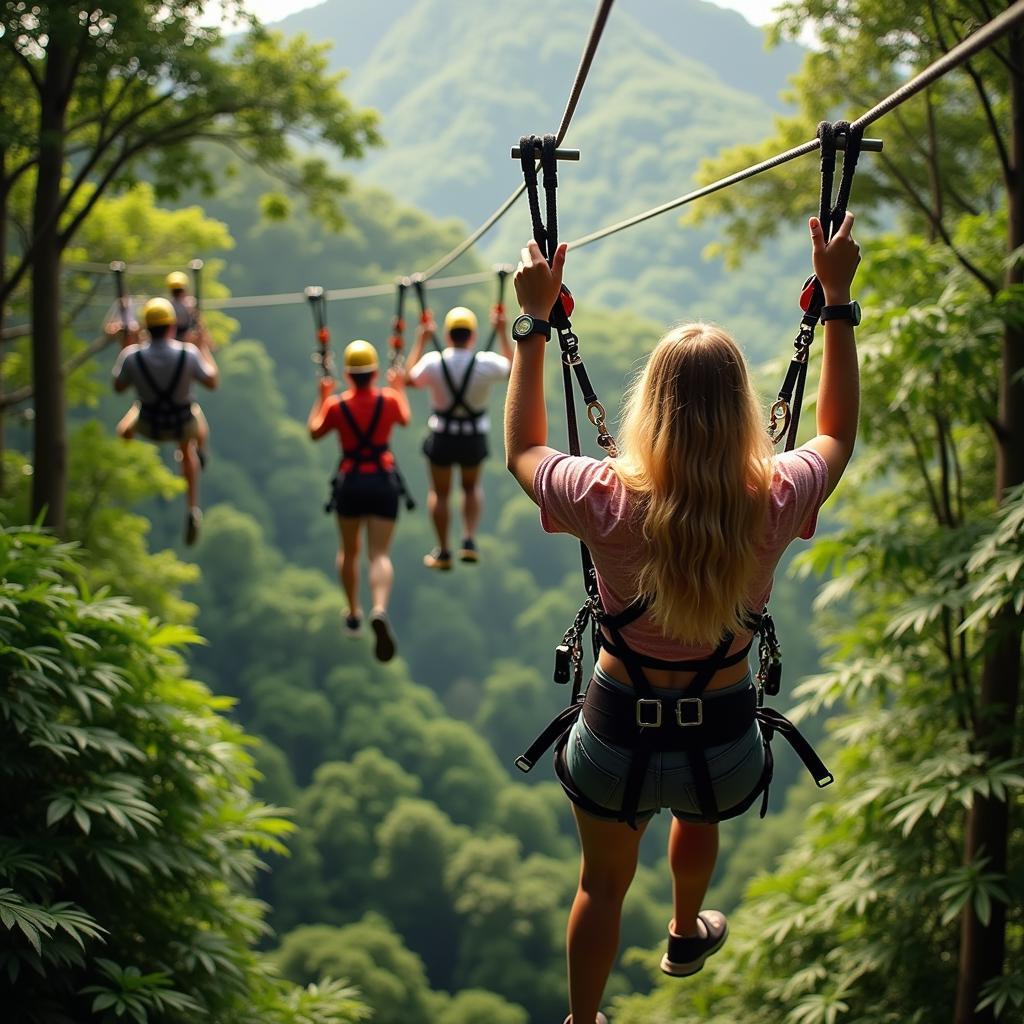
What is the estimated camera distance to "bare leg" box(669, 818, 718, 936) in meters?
2.90

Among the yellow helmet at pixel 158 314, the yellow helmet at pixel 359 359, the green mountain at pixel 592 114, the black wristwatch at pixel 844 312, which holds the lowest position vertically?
the black wristwatch at pixel 844 312

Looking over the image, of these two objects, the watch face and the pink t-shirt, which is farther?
the watch face

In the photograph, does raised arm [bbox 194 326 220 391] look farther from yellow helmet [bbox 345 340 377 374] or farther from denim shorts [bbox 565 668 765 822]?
denim shorts [bbox 565 668 765 822]

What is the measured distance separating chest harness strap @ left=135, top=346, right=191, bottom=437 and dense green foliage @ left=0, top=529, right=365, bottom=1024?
112 inches

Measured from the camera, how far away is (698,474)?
224 centimetres

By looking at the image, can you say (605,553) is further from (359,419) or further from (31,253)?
(31,253)

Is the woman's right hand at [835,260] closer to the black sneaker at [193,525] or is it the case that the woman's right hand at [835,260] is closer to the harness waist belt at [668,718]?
the harness waist belt at [668,718]

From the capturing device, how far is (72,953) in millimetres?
3545

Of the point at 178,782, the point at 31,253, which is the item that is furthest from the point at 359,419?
the point at 178,782

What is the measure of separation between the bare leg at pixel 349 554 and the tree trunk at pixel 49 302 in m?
1.76

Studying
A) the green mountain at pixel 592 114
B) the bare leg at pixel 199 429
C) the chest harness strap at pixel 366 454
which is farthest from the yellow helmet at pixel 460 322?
the green mountain at pixel 592 114

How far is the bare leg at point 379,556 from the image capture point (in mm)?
7027

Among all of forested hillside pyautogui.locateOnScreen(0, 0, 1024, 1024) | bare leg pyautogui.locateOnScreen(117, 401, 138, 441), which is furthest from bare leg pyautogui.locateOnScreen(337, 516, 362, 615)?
bare leg pyautogui.locateOnScreen(117, 401, 138, 441)

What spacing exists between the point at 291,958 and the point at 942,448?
1174 inches
